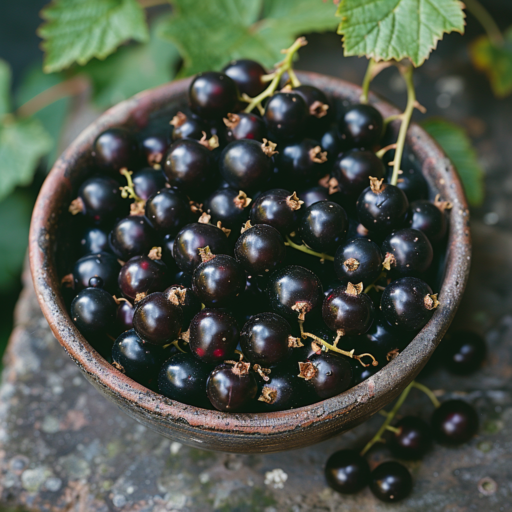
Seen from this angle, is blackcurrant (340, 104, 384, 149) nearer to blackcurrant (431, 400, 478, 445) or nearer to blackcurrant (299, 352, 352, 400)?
blackcurrant (299, 352, 352, 400)

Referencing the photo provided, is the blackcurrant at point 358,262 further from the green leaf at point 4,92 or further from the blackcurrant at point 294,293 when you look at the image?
the green leaf at point 4,92

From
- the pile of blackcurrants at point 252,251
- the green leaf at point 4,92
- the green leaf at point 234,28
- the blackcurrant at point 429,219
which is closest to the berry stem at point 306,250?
the pile of blackcurrants at point 252,251

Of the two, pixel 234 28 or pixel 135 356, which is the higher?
pixel 234 28

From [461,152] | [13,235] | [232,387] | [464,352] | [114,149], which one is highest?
[114,149]

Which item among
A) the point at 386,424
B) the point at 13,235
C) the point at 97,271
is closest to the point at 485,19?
the point at 386,424

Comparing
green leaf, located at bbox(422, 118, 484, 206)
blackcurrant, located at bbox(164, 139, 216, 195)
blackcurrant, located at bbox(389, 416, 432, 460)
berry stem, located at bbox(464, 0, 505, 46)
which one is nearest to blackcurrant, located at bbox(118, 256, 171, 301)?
blackcurrant, located at bbox(164, 139, 216, 195)

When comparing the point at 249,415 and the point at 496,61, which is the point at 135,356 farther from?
the point at 496,61

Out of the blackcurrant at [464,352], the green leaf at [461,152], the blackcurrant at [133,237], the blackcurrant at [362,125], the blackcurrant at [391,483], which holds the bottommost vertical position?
the blackcurrant at [391,483]
